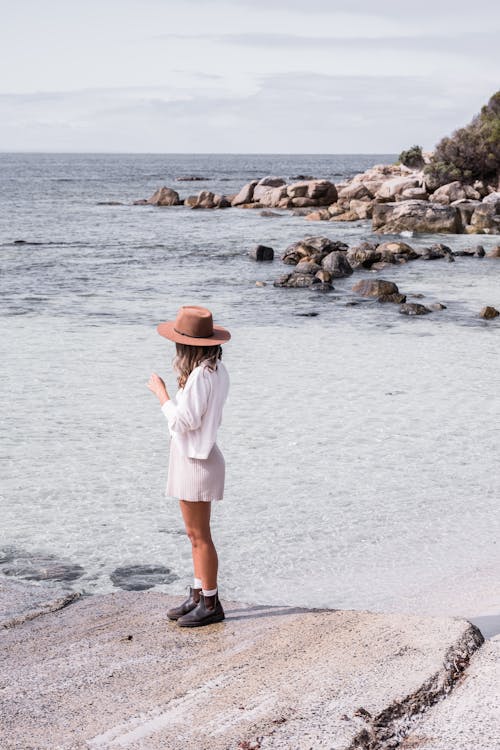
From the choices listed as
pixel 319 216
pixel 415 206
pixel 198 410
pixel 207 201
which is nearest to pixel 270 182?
pixel 207 201

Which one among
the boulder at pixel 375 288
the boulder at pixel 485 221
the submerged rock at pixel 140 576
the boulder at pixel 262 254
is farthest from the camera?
the boulder at pixel 485 221

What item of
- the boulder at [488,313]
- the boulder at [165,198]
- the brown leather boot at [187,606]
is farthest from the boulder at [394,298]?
the boulder at [165,198]

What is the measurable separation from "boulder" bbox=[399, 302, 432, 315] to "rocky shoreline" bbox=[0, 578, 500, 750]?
14994 mm

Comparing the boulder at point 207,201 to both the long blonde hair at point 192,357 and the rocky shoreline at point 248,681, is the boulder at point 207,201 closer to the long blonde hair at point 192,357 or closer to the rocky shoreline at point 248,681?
the rocky shoreline at point 248,681

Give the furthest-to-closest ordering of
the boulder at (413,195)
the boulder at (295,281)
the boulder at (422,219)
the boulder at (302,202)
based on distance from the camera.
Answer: the boulder at (302,202)
the boulder at (413,195)
the boulder at (422,219)
the boulder at (295,281)

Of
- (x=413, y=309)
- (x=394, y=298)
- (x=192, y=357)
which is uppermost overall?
(x=192, y=357)

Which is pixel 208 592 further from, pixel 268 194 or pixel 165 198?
pixel 165 198

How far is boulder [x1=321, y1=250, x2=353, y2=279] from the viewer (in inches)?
1012

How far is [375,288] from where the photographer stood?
2214 cm

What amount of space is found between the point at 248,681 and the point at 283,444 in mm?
5944

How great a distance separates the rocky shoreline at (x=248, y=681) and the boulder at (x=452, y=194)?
44.0m

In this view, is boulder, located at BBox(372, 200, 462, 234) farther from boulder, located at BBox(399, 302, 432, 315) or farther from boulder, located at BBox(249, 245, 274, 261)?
boulder, located at BBox(399, 302, 432, 315)

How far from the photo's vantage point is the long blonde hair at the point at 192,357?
4.72m

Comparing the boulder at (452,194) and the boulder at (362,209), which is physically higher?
the boulder at (452,194)
